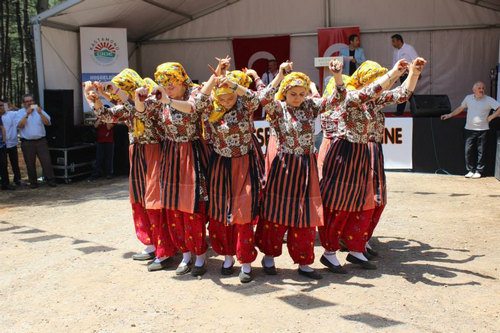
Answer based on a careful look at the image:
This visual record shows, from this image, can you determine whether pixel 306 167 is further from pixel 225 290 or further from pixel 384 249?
pixel 384 249

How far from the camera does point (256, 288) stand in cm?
387

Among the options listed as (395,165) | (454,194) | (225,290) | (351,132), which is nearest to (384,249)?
(351,132)

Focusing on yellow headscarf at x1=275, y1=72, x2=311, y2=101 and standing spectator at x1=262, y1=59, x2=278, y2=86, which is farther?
standing spectator at x1=262, y1=59, x2=278, y2=86

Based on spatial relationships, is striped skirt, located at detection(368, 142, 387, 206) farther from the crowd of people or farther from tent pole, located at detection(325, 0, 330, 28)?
tent pole, located at detection(325, 0, 330, 28)

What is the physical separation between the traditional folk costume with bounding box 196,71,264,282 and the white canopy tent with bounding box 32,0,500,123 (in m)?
6.99

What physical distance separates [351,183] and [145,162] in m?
1.81

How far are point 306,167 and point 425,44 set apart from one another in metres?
9.33

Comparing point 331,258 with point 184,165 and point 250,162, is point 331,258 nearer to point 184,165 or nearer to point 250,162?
point 250,162

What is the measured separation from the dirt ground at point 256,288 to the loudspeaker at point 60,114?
3.36 m

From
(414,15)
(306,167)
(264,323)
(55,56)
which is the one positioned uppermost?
(414,15)

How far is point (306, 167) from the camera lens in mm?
3887

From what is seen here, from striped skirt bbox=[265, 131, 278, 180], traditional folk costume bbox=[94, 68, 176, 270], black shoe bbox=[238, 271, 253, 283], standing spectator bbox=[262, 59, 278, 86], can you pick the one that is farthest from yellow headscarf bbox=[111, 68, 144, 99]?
standing spectator bbox=[262, 59, 278, 86]

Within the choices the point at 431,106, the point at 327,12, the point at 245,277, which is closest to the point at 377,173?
the point at 245,277

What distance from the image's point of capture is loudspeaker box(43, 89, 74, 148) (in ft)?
29.7
